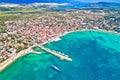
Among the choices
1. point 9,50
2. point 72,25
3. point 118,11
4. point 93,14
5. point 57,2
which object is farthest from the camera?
point 57,2

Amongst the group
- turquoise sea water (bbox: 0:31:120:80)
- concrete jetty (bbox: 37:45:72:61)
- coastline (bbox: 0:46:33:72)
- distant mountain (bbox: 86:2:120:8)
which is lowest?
distant mountain (bbox: 86:2:120:8)

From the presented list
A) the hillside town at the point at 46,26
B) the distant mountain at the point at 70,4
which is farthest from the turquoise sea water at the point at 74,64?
the distant mountain at the point at 70,4

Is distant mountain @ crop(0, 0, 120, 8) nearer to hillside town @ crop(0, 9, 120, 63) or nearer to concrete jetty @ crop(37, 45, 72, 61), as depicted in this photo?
hillside town @ crop(0, 9, 120, 63)

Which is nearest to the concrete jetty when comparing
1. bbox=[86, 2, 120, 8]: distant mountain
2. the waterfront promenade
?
the waterfront promenade

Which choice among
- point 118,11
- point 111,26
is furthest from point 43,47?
point 118,11

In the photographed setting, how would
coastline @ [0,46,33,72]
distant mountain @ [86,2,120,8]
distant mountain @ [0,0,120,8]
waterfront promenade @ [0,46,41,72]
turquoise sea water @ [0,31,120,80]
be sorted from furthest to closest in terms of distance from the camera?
distant mountain @ [86,2,120,8]
distant mountain @ [0,0,120,8]
waterfront promenade @ [0,46,41,72]
coastline @ [0,46,33,72]
turquoise sea water @ [0,31,120,80]

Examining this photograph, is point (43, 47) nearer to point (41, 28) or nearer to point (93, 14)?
point (41, 28)
